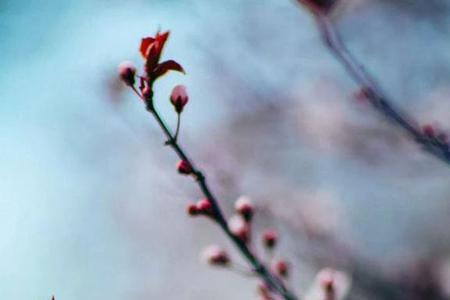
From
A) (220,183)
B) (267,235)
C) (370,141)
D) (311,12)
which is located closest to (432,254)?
(370,141)

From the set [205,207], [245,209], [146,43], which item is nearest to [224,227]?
[205,207]

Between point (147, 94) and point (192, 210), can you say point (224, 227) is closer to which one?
point (192, 210)

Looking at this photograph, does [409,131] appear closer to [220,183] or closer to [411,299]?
[411,299]

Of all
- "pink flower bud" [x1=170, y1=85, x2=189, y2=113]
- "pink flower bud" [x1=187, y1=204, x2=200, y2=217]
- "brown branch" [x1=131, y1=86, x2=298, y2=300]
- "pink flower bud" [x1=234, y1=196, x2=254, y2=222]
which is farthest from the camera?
"pink flower bud" [x1=234, y1=196, x2=254, y2=222]

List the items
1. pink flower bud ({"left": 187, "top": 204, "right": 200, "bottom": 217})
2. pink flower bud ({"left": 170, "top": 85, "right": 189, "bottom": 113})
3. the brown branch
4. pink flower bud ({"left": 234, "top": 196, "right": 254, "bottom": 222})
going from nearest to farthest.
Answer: the brown branch < pink flower bud ({"left": 187, "top": 204, "right": 200, "bottom": 217}) < pink flower bud ({"left": 170, "top": 85, "right": 189, "bottom": 113}) < pink flower bud ({"left": 234, "top": 196, "right": 254, "bottom": 222})

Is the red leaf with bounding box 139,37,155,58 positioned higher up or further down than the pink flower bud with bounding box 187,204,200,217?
higher up

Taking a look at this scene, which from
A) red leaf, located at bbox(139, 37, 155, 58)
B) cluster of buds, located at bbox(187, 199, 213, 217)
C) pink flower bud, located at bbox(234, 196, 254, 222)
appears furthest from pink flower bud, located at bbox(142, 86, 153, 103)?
pink flower bud, located at bbox(234, 196, 254, 222)

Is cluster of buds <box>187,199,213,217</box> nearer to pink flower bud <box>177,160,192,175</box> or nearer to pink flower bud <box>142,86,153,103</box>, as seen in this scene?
pink flower bud <box>177,160,192,175</box>

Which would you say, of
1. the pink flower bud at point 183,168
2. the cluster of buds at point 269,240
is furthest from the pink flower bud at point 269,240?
the pink flower bud at point 183,168

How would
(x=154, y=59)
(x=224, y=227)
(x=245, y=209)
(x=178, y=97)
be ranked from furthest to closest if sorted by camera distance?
(x=245, y=209) → (x=178, y=97) → (x=154, y=59) → (x=224, y=227)
